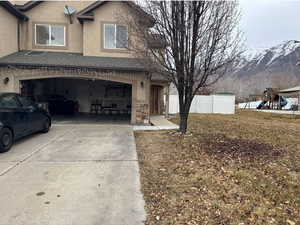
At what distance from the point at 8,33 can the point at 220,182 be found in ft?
43.7

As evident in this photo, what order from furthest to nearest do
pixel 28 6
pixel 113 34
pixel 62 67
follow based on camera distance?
pixel 28 6, pixel 113 34, pixel 62 67

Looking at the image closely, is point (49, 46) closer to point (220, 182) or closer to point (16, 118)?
point (16, 118)

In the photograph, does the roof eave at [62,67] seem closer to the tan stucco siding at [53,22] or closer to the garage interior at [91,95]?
the tan stucco siding at [53,22]

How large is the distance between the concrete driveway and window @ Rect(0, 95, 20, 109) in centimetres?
133

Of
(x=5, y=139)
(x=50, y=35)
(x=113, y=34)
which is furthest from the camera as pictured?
(x=50, y=35)

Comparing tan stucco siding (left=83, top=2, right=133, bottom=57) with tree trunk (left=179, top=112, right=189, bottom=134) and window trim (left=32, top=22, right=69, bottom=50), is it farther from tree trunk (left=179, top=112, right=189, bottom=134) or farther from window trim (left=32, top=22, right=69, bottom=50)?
tree trunk (left=179, top=112, right=189, bottom=134)

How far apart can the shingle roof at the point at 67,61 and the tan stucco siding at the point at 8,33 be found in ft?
1.26

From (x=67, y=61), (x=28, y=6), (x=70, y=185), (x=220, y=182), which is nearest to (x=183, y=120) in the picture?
(x=220, y=182)

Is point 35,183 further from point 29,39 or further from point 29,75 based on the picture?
point 29,39

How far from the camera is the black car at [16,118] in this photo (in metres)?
5.46

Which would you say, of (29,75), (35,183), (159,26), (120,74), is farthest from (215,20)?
(29,75)

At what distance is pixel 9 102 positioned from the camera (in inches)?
236

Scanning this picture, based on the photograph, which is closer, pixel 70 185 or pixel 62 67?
Answer: pixel 70 185

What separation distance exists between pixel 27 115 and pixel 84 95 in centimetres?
905
